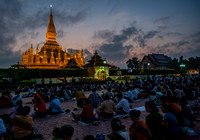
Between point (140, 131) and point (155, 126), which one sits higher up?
point (140, 131)

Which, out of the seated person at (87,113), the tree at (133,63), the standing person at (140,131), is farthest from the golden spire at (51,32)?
the standing person at (140,131)

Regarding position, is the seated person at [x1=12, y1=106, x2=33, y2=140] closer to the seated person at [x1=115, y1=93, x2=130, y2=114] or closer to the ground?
the ground

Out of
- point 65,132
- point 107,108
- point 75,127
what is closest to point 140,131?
point 65,132

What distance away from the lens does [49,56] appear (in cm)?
4700

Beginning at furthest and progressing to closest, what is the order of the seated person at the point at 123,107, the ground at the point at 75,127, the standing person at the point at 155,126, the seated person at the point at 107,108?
the seated person at the point at 123,107
the seated person at the point at 107,108
the ground at the point at 75,127
the standing person at the point at 155,126

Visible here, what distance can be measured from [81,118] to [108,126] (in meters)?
1.36

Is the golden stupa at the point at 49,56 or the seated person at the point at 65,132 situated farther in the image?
the golden stupa at the point at 49,56

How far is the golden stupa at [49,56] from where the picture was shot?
43.0 metres

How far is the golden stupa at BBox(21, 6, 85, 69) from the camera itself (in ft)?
141

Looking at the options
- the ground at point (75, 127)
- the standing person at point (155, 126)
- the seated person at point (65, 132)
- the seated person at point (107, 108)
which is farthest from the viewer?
the seated person at point (107, 108)

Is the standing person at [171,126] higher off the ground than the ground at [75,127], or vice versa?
the standing person at [171,126]

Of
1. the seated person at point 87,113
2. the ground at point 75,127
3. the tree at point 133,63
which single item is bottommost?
the ground at point 75,127

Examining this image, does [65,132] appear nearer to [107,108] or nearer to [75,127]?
[75,127]

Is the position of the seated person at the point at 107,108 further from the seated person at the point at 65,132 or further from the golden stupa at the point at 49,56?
the golden stupa at the point at 49,56
